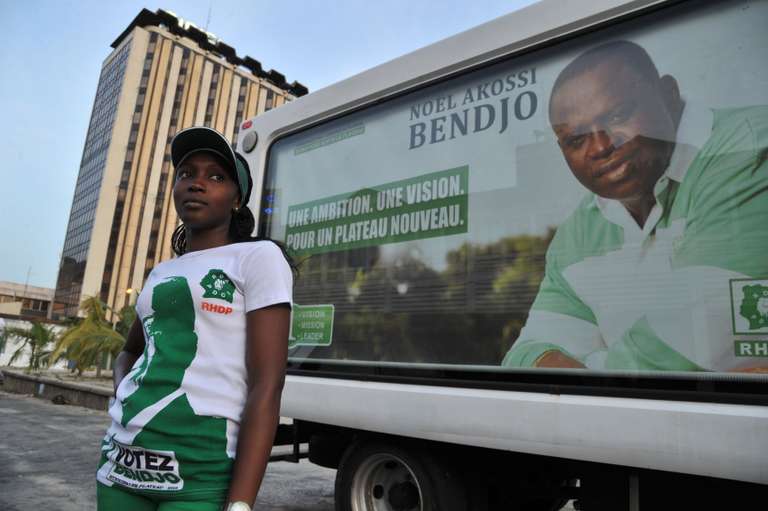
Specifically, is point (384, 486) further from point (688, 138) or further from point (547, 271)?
point (688, 138)

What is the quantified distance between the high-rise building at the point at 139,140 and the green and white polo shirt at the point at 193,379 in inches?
2000

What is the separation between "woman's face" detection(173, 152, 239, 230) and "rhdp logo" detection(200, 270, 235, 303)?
0.20 meters

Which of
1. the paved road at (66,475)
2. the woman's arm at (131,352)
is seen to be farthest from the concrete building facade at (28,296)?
the woman's arm at (131,352)

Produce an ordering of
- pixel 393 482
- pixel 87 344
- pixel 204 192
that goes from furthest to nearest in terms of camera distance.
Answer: pixel 87 344
pixel 393 482
pixel 204 192

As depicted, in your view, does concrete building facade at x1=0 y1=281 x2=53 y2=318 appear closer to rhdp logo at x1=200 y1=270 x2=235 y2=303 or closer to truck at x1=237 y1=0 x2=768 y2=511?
truck at x1=237 y1=0 x2=768 y2=511

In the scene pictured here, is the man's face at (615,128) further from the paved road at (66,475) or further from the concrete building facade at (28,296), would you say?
the concrete building facade at (28,296)

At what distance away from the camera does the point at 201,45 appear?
2226 inches

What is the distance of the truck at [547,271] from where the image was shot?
202cm

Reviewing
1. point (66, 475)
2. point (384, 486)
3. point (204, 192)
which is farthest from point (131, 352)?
point (66, 475)

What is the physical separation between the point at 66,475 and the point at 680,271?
6078mm

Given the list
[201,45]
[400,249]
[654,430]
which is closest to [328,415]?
[400,249]

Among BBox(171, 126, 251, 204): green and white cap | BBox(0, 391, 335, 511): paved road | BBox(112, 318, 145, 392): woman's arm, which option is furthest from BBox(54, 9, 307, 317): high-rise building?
BBox(171, 126, 251, 204): green and white cap

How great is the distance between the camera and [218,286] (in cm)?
127

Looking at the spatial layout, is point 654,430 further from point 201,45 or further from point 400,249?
point 201,45
